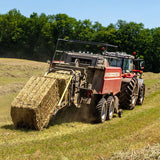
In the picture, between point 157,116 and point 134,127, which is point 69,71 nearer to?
point 134,127

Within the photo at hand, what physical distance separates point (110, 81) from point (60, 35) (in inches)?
2352

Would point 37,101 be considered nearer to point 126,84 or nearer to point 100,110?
point 100,110

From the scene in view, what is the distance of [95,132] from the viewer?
33.3 feet

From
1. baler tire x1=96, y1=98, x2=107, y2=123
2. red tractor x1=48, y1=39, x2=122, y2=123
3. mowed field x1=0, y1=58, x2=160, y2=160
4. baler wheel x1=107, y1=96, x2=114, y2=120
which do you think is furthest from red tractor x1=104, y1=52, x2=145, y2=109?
baler tire x1=96, y1=98, x2=107, y2=123

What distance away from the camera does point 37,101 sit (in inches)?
367

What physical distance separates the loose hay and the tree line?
51152 millimetres

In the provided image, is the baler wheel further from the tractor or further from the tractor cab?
the tractor cab

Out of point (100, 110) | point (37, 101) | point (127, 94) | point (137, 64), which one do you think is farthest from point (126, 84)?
point (37, 101)

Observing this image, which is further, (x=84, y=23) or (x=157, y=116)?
(x=84, y=23)

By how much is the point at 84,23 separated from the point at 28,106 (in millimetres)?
66671

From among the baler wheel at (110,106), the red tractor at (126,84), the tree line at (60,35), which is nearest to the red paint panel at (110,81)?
the baler wheel at (110,106)

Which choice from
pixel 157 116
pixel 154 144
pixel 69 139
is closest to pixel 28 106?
pixel 69 139

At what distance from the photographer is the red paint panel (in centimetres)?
1185

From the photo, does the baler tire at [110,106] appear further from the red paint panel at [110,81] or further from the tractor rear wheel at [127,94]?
the tractor rear wheel at [127,94]
